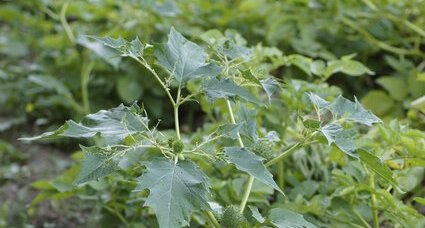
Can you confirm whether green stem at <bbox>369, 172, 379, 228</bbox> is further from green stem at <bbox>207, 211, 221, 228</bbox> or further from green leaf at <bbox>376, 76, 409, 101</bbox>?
green leaf at <bbox>376, 76, 409, 101</bbox>

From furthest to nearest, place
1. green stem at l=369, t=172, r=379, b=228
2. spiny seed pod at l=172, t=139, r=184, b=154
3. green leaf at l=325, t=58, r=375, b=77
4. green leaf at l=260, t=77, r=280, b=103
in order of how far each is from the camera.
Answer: green leaf at l=325, t=58, r=375, b=77 < green stem at l=369, t=172, r=379, b=228 < green leaf at l=260, t=77, r=280, b=103 < spiny seed pod at l=172, t=139, r=184, b=154

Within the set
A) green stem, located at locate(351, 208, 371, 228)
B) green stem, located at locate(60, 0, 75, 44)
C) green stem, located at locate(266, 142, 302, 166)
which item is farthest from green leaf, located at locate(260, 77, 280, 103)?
green stem, located at locate(60, 0, 75, 44)

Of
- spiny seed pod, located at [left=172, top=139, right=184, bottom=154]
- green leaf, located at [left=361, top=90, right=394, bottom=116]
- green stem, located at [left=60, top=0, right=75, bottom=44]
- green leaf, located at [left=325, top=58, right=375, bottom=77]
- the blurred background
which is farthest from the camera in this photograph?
green stem, located at [left=60, top=0, right=75, bottom=44]

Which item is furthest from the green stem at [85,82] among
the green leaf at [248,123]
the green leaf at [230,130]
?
the green leaf at [230,130]

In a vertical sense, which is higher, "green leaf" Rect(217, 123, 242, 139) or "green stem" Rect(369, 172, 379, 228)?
"green leaf" Rect(217, 123, 242, 139)

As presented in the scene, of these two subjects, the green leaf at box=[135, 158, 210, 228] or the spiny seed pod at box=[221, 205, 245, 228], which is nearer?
the green leaf at box=[135, 158, 210, 228]

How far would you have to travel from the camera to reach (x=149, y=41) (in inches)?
124

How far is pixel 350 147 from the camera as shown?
132 cm

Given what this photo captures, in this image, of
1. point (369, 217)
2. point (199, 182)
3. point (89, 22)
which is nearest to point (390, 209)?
point (369, 217)

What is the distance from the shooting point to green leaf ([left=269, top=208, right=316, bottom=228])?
129cm

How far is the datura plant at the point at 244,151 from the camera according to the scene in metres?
1.21

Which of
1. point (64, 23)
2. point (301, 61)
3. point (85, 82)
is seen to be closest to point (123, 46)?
point (301, 61)

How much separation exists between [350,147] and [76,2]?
2432mm

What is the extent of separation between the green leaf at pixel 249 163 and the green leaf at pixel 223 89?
5.0 inches
